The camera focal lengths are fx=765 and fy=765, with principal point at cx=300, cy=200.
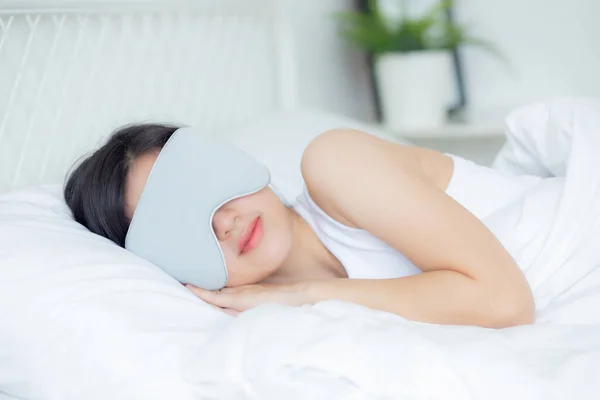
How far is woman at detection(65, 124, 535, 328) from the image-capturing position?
1073mm

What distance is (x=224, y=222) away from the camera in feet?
3.72

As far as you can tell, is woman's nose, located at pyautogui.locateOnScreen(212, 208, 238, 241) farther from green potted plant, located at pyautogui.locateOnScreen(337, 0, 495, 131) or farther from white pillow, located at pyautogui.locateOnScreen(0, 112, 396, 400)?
green potted plant, located at pyautogui.locateOnScreen(337, 0, 495, 131)

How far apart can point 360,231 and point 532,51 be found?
159 centimetres

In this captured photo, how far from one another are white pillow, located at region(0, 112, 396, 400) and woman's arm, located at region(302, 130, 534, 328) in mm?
226

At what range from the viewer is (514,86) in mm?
2580

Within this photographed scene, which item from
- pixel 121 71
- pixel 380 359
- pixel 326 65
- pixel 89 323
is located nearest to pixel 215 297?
pixel 89 323

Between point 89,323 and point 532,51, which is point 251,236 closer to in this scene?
point 89,323

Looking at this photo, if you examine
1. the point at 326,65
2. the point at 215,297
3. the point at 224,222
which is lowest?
the point at 215,297

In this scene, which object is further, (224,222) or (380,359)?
(224,222)

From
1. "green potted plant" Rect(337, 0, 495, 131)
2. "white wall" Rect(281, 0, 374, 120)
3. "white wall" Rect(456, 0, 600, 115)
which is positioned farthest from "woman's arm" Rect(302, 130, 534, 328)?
"white wall" Rect(456, 0, 600, 115)

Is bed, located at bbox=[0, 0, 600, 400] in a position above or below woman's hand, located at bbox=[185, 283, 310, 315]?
above

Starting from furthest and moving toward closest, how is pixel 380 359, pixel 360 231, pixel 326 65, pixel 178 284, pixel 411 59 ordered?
pixel 326 65 → pixel 411 59 → pixel 360 231 → pixel 178 284 → pixel 380 359

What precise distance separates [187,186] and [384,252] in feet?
1.12

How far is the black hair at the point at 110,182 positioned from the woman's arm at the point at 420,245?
0.27 m
